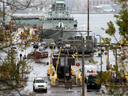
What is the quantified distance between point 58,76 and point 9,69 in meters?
18.6

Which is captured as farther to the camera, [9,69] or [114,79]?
[114,79]

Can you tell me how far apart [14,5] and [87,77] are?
18033 mm

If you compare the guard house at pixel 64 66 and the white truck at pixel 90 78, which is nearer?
the white truck at pixel 90 78

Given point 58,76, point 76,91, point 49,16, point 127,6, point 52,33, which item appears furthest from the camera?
point 49,16

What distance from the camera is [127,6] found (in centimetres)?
1180

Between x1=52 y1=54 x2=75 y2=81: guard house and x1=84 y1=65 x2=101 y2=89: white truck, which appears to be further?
x1=52 y1=54 x2=75 y2=81: guard house

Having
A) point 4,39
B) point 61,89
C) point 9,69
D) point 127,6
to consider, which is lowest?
point 61,89

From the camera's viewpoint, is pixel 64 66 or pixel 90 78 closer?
pixel 90 78

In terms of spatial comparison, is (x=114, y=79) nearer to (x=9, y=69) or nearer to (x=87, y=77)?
(x=87, y=77)

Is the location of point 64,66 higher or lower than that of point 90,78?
higher

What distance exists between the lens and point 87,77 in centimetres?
2962

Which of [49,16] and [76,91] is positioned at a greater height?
[49,16]

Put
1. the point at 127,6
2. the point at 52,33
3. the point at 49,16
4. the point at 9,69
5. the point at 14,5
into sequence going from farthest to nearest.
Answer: the point at 49,16, the point at 52,33, the point at 9,69, the point at 14,5, the point at 127,6

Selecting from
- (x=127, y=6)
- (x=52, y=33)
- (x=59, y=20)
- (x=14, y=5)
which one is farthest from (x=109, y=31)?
(x=59, y=20)
